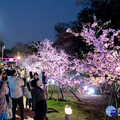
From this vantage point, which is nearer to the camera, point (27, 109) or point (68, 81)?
point (27, 109)

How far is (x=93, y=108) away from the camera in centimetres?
774

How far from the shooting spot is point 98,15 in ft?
44.0

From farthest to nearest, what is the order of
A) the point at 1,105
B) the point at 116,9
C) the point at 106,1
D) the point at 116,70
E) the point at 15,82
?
the point at 106,1 < the point at 116,9 < the point at 116,70 < the point at 15,82 < the point at 1,105

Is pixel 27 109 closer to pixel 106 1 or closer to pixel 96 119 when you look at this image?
pixel 96 119

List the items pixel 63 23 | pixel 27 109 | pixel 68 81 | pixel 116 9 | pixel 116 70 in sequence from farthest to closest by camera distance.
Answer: pixel 63 23 < pixel 116 9 < pixel 68 81 < pixel 27 109 < pixel 116 70

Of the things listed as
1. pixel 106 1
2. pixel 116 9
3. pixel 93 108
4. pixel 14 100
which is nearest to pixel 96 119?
pixel 93 108

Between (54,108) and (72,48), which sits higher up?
(72,48)

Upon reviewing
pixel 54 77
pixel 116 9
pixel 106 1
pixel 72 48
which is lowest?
pixel 54 77

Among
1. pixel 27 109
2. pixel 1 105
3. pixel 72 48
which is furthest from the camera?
pixel 72 48

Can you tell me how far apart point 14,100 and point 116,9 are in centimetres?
1044

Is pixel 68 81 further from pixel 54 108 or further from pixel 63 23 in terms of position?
pixel 63 23

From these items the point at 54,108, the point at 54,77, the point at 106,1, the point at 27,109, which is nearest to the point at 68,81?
the point at 54,77

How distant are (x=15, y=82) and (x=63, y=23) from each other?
688 inches

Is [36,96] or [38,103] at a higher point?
[36,96]
